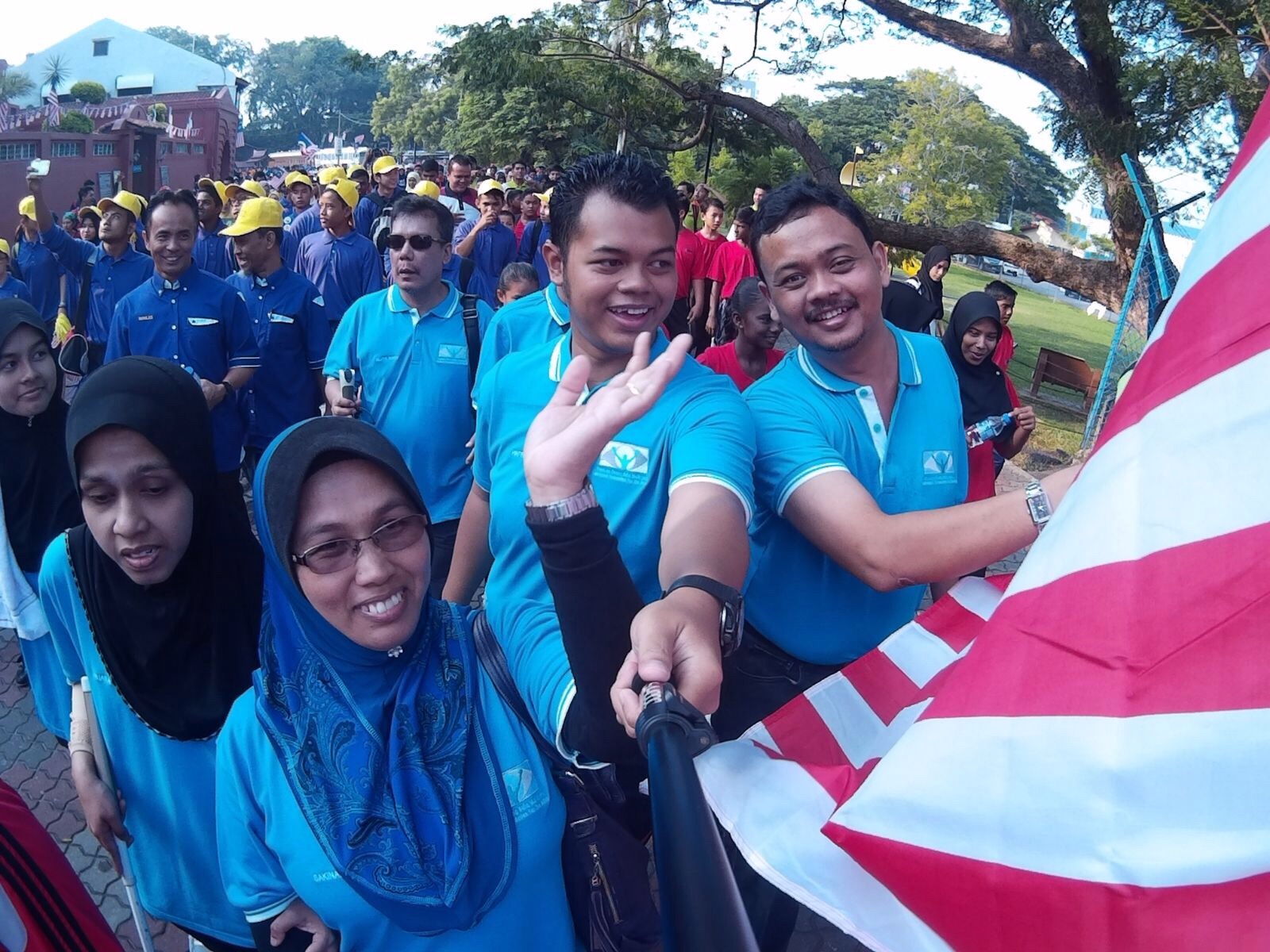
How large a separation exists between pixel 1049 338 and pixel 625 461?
25704 mm

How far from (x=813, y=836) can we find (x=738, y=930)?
0.33 metres

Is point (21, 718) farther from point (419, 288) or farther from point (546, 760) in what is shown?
point (546, 760)

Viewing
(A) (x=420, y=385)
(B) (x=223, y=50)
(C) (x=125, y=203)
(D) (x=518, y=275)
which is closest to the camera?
(A) (x=420, y=385)

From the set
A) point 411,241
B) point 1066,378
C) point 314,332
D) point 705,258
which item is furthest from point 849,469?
point 1066,378

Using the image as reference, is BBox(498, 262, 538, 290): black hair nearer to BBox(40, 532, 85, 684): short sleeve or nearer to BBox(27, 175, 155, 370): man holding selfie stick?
BBox(27, 175, 155, 370): man holding selfie stick

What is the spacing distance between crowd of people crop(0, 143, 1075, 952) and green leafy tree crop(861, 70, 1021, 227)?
3130cm

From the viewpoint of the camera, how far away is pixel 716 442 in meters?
1.66

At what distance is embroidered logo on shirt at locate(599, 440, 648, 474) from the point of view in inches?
69.6

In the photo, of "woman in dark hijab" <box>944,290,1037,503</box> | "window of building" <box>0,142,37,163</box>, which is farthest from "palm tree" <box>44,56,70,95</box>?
"woman in dark hijab" <box>944,290,1037,503</box>

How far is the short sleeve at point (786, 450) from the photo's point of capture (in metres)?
1.74

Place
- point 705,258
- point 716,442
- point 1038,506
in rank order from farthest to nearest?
point 705,258 → point 716,442 → point 1038,506

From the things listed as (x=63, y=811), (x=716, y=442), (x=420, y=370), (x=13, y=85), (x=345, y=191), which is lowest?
(x=63, y=811)

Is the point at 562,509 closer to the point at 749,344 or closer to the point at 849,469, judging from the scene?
the point at 849,469

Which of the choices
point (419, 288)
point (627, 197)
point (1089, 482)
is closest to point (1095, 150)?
point (419, 288)
